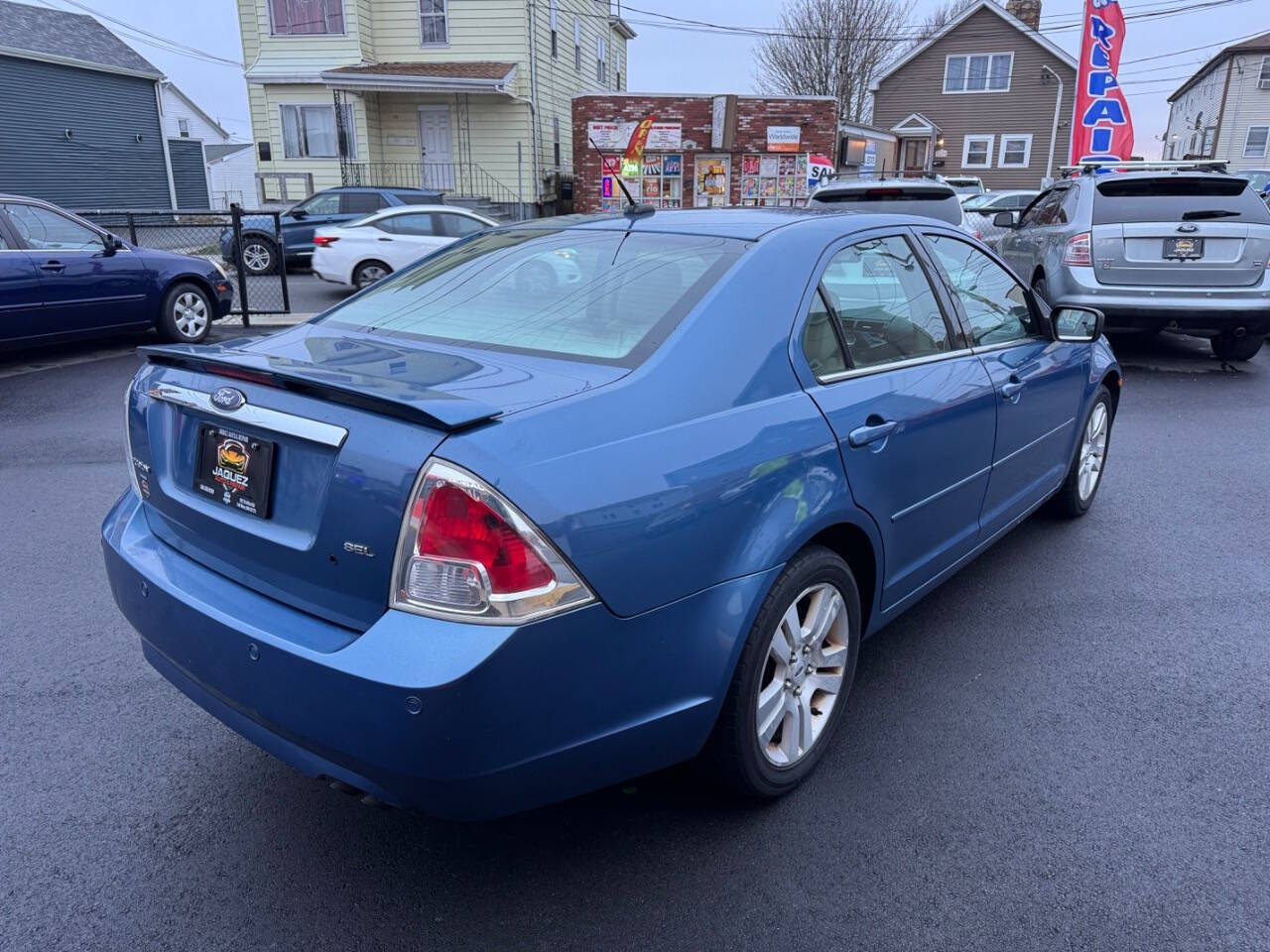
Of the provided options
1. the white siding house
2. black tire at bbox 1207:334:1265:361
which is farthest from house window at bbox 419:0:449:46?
the white siding house

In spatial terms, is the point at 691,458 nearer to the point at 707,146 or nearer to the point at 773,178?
the point at 707,146

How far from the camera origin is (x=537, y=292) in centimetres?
292

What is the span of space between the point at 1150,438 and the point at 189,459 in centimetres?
649

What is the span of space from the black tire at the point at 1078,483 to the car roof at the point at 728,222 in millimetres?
1747

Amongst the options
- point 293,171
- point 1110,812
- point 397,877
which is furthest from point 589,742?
point 293,171

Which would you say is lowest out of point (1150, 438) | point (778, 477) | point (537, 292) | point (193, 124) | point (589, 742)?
point (1150, 438)

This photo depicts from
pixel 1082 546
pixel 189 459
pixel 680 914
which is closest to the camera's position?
pixel 680 914

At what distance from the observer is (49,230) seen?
8648mm

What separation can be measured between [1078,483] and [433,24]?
22.8 metres

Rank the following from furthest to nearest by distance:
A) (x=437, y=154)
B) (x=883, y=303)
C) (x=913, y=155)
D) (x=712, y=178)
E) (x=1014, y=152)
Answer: (x=913, y=155) < (x=1014, y=152) < (x=712, y=178) < (x=437, y=154) < (x=883, y=303)

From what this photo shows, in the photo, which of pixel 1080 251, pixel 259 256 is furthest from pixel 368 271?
pixel 1080 251

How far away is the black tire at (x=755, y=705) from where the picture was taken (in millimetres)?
2379

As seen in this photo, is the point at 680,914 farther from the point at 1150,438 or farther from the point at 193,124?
the point at 193,124

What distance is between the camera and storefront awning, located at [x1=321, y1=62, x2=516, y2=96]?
838 inches
